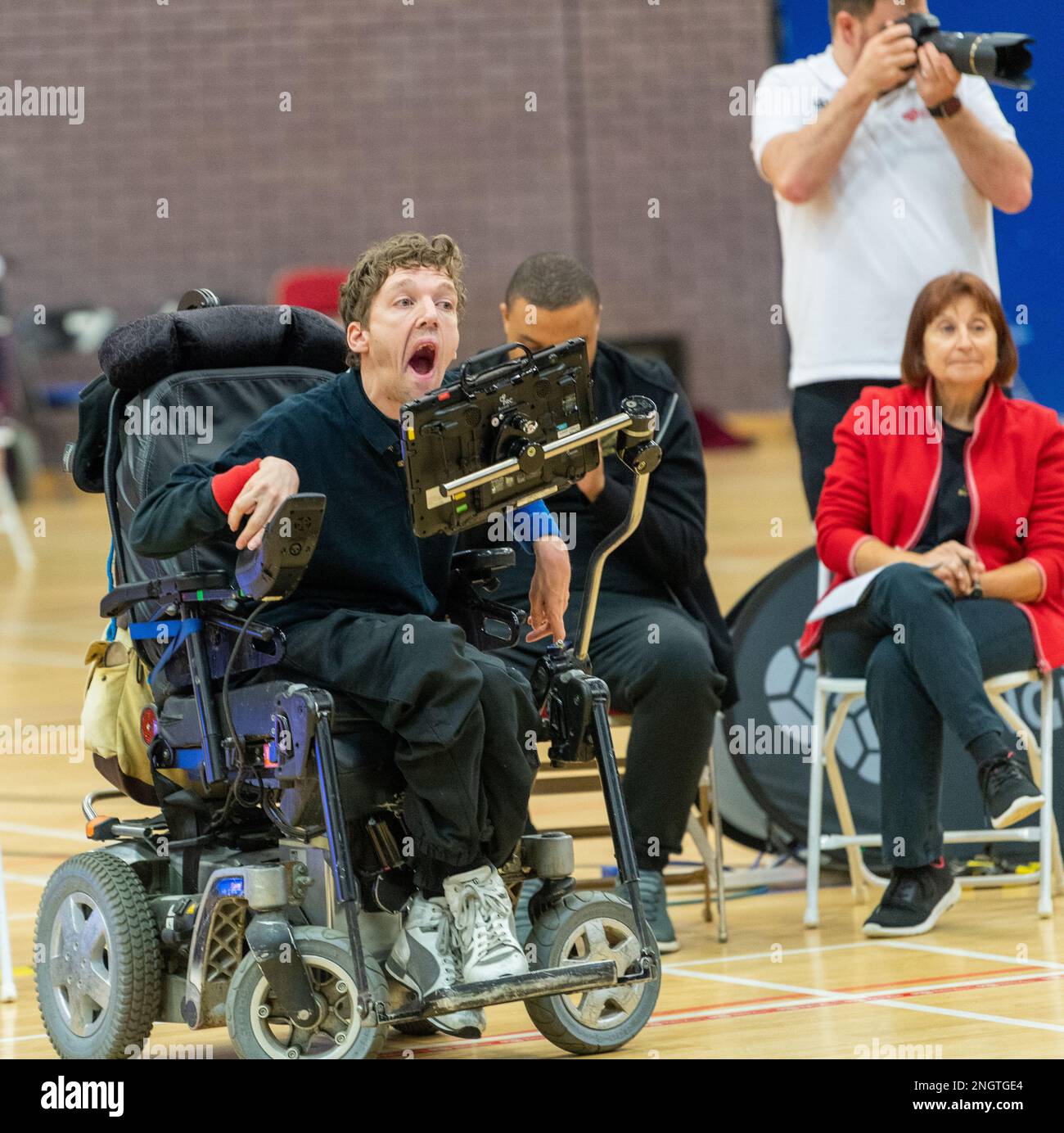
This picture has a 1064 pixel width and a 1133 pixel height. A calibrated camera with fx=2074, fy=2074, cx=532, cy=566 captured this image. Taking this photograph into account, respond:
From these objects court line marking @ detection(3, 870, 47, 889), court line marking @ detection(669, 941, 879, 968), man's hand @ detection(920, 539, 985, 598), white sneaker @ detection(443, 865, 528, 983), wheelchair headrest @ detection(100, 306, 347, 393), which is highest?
wheelchair headrest @ detection(100, 306, 347, 393)

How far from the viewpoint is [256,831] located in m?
3.55

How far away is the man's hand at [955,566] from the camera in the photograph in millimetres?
4500

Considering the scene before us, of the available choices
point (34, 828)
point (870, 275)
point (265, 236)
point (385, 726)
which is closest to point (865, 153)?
point (870, 275)

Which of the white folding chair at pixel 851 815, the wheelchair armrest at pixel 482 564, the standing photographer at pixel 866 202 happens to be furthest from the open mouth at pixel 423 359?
the standing photographer at pixel 866 202

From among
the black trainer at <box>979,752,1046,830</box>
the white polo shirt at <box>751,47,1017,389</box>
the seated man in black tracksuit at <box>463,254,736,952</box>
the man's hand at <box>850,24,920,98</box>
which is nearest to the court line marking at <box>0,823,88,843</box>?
the seated man in black tracksuit at <box>463,254,736,952</box>

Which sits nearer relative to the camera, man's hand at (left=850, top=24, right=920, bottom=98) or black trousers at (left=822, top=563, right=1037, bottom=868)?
black trousers at (left=822, top=563, right=1037, bottom=868)

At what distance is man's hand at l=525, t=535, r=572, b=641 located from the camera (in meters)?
3.51

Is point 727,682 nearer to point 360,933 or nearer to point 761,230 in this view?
point 360,933

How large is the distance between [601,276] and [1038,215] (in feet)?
32.2

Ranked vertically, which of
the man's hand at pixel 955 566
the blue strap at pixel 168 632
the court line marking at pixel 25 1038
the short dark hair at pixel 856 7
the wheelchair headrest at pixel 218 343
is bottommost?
the court line marking at pixel 25 1038

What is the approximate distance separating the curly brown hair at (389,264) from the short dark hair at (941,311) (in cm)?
156

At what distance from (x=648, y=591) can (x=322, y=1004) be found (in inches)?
69.4

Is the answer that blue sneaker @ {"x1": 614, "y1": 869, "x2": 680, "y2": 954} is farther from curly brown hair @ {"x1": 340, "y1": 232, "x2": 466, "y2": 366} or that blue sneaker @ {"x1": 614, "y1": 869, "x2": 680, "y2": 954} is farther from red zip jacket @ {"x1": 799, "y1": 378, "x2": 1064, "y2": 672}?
curly brown hair @ {"x1": 340, "y1": 232, "x2": 466, "y2": 366}

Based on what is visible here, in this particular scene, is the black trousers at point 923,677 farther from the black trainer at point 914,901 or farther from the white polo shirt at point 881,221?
the white polo shirt at point 881,221
